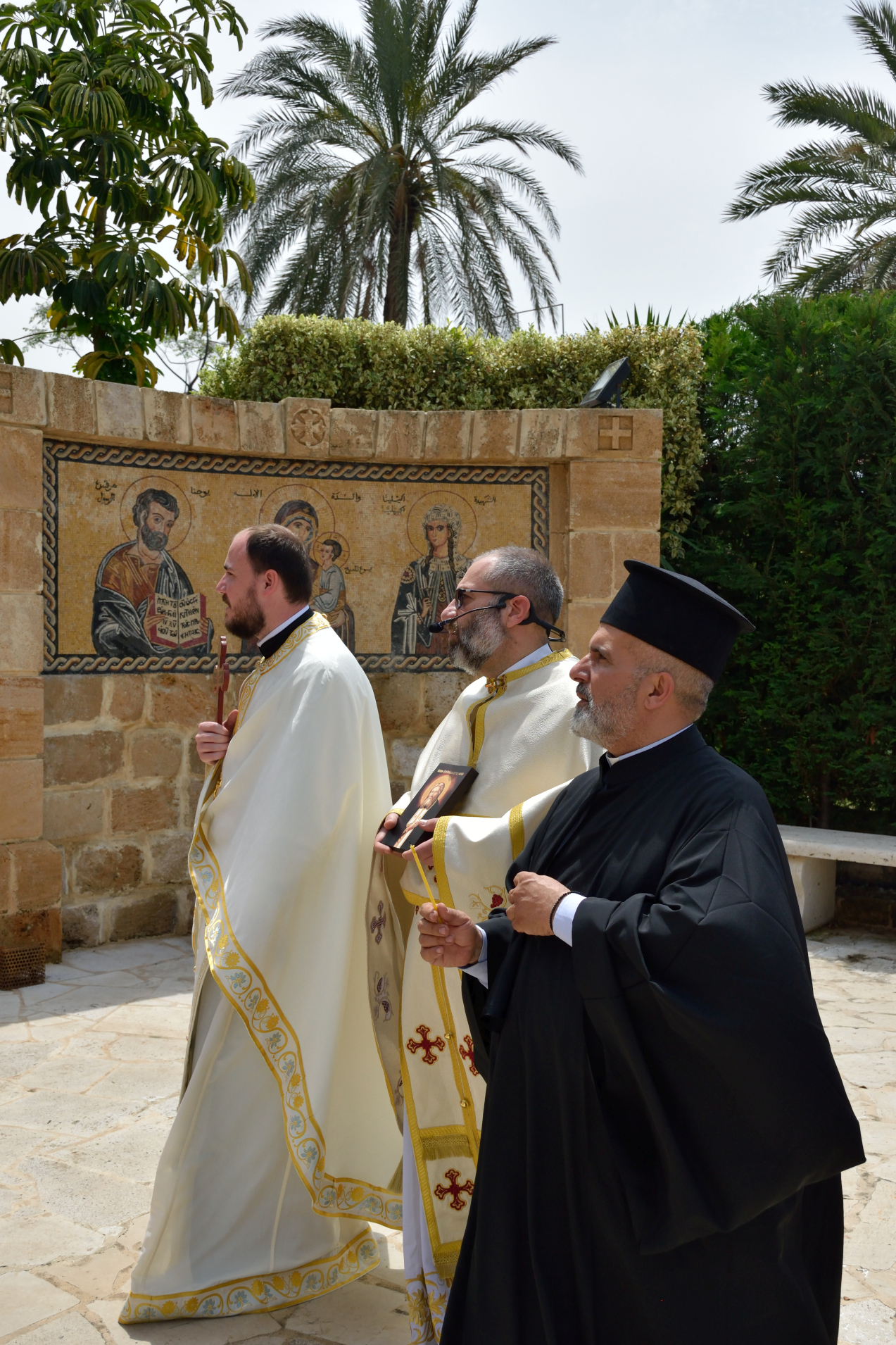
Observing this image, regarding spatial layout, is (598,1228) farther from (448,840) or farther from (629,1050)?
(448,840)

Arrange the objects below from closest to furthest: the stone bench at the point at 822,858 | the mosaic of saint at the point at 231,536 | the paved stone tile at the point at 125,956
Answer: the paved stone tile at the point at 125,956, the mosaic of saint at the point at 231,536, the stone bench at the point at 822,858

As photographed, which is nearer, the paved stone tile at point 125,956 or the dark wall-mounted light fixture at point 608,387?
the paved stone tile at point 125,956

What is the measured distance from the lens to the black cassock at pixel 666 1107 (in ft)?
6.06

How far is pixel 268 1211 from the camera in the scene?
3045 mm

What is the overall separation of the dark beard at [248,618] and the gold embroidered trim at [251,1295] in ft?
5.87

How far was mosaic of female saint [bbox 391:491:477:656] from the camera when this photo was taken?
23.9 ft

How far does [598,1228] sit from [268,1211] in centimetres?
138

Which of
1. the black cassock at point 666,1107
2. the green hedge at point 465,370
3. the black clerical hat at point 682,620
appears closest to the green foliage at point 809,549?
the green hedge at point 465,370

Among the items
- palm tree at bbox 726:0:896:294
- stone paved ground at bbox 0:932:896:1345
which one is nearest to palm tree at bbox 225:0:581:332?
palm tree at bbox 726:0:896:294

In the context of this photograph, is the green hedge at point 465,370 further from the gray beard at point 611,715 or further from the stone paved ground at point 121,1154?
the gray beard at point 611,715

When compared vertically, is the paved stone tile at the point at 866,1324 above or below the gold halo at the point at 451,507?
below

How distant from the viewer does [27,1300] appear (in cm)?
302

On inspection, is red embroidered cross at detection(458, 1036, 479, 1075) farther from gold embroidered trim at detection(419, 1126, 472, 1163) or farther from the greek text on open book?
the greek text on open book

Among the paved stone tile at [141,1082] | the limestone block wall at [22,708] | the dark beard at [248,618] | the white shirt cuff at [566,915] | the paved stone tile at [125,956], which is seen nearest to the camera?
the white shirt cuff at [566,915]
